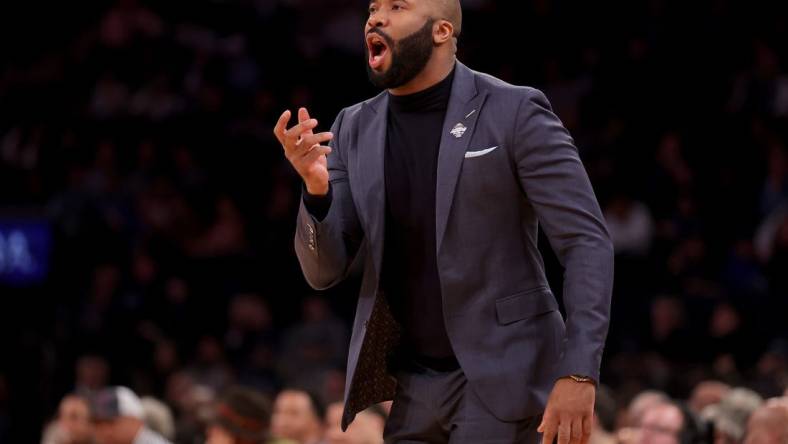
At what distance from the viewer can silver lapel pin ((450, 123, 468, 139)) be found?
11.1 ft

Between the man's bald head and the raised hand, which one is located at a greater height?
the man's bald head

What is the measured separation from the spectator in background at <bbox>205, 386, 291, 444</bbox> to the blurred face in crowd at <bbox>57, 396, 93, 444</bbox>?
5.03 feet

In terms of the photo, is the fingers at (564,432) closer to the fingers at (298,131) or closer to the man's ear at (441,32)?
the fingers at (298,131)

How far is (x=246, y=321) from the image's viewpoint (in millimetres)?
10703

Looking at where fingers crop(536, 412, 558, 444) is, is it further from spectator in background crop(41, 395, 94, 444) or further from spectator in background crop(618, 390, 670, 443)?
spectator in background crop(41, 395, 94, 444)

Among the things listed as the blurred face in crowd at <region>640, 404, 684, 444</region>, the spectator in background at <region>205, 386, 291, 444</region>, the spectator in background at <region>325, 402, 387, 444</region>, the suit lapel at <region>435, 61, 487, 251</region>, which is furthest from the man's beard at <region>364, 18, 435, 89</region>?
the blurred face in crowd at <region>640, 404, 684, 444</region>

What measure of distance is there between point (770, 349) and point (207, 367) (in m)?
4.14

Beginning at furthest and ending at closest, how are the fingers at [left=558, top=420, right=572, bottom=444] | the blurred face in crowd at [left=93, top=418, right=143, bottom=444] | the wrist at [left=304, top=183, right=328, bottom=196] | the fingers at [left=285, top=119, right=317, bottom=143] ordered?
1. the blurred face in crowd at [left=93, top=418, right=143, bottom=444]
2. the wrist at [left=304, top=183, right=328, bottom=196]
3. the fingers at [left=285, top=119, right=317, bottom=143]
4. the fingers at [left=558, top=420, right=572, bottom=444]

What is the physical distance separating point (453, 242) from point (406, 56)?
1.53 ft

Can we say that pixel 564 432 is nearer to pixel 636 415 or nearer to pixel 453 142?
pixel 453 142

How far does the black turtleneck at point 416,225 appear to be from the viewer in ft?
11.3

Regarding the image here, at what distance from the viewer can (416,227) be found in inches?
136

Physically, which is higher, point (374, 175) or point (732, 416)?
point (374, 175)

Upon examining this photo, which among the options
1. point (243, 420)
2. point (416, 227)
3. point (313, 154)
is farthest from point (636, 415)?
point (313, 154)
